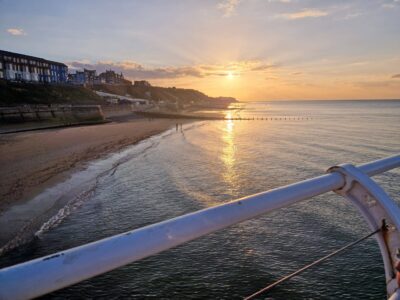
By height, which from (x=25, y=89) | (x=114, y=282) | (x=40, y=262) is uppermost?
(x=25, y=89)

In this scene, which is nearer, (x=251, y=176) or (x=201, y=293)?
(x=201, y=293)

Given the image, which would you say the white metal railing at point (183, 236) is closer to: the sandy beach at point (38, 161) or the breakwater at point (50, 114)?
the sandy beach at point (38, 161)

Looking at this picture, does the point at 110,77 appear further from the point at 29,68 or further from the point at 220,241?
the point at 220,241

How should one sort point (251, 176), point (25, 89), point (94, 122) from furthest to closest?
point (25, 89), point (94, 122), point (251, 176)

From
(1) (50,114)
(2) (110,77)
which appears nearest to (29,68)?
(1) (50,114)

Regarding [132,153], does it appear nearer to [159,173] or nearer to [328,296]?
[159,173]

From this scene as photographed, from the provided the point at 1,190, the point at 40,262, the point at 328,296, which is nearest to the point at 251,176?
the point at 328,296

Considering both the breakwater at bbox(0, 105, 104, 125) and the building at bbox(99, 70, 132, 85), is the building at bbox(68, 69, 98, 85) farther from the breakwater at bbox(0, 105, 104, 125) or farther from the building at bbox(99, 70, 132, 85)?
the breakwater at bbox(0, 105, 104, 125)

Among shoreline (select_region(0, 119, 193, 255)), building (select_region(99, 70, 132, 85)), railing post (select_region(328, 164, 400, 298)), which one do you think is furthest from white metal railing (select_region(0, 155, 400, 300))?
building (select_region(99, 70, 132, 85))
